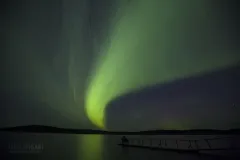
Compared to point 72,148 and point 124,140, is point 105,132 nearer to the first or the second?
point 124,140

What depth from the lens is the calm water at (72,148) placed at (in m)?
2.93

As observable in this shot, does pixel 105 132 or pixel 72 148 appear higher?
pixel 105 132

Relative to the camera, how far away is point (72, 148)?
348cm

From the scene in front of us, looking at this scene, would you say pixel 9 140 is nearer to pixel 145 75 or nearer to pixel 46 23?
pixel 46 23

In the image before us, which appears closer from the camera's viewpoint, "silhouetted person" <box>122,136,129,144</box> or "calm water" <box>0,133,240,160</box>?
"calm water" <box>0,133,240,160</box>

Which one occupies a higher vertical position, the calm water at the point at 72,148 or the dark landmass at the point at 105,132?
the dark landmass at the point at 105,132

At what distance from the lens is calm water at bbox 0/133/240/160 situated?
→ 115 inches

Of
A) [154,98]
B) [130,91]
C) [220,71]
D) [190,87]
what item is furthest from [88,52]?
[220,71]

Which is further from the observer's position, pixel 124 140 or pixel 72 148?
pixel 72 148

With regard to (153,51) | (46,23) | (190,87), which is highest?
(46,23)

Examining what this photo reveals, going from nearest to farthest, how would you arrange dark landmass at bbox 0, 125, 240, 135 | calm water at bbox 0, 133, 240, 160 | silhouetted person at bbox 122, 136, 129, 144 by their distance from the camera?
calm water at bbox 0, 133, 240, 160
dark landmass at bbox 0, 125, 240, 135
silhouetted person at bbox 122, 136, 129, 144

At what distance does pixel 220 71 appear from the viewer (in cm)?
327

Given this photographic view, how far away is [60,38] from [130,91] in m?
0.81

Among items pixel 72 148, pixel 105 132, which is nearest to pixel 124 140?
pixel 105 132
